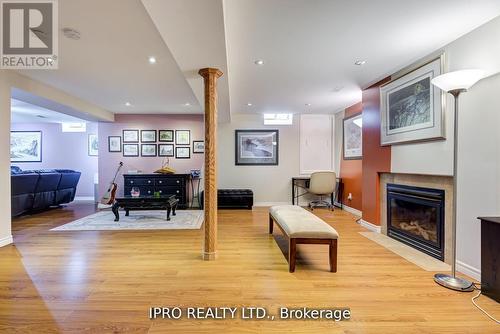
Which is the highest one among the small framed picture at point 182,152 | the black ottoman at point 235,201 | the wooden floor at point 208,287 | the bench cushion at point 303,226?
the small framed picture at point 182,152

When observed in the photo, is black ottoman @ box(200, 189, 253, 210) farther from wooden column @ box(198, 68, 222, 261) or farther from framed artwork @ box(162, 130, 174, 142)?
wooden column @ box(198, 68, 222, 261)

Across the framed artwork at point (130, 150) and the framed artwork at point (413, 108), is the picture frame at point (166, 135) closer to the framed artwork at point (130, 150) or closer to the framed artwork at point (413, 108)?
the framed artwork at point (130, 150)

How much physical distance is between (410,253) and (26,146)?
10.2 metres

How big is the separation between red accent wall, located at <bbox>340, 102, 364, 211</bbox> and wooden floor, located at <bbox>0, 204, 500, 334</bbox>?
2.03 m

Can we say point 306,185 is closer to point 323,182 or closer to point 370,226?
point 323,182

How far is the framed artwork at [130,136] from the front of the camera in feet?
22.0

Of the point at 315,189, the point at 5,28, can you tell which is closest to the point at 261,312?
the point at 5,28

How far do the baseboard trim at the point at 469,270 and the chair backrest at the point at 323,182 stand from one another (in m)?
3.24

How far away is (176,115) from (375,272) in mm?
5981

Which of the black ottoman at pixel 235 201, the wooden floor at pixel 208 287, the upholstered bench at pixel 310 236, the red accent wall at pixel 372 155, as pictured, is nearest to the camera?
the wooden floor at pixel 208 287

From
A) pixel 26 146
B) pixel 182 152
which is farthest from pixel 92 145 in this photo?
pixel 182 152

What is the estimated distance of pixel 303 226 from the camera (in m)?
2.63

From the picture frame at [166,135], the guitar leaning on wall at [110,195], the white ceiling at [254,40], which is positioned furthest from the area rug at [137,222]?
the white ceiling at [254,40]

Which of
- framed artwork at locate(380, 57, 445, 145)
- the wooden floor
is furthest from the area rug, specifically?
framed artwork at locate(380, 57, 445, 145)
